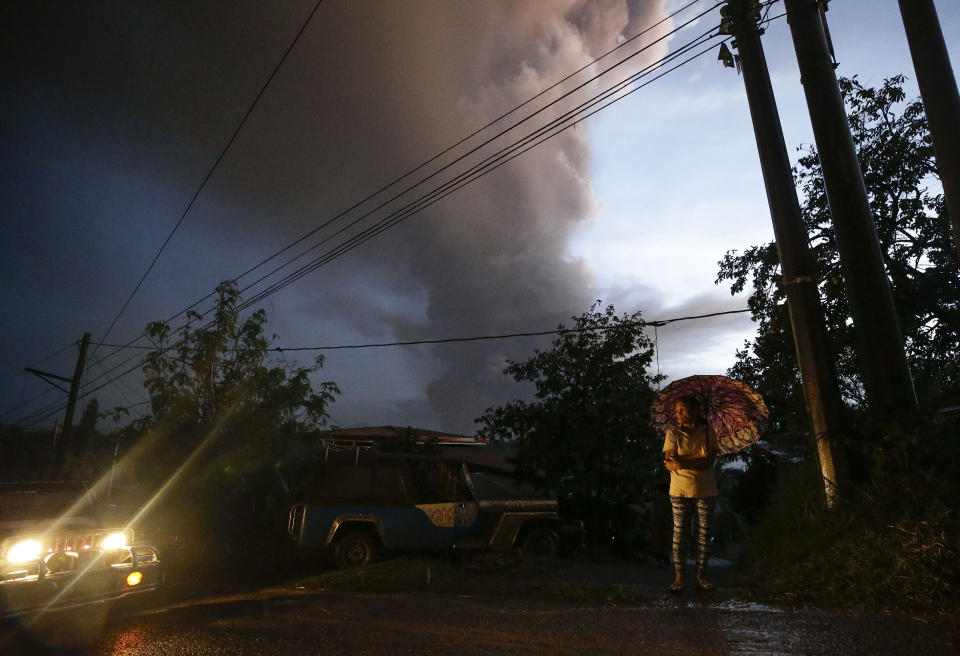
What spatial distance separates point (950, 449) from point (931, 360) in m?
7.45

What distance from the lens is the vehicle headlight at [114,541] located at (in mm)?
5926

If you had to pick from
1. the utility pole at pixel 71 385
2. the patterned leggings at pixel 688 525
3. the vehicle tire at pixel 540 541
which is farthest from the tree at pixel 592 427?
the utility pole at pixel 71 385

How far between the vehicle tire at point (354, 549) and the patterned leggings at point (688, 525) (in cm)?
492

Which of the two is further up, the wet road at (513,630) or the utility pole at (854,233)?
the utility pole at (854,233)

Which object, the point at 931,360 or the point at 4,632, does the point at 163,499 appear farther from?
the point at 931,360

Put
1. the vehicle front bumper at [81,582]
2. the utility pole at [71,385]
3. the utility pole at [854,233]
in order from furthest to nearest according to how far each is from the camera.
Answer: the utility pole at [71,385]
the utility pole at [854,233]
the vehicle front bumper at [81,582]

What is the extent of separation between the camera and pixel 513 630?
4.52 metres

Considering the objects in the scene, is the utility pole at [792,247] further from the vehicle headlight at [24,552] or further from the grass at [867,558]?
the vehicle headlight at [24,552]

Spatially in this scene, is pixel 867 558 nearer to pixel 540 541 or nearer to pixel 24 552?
pixel 540 541

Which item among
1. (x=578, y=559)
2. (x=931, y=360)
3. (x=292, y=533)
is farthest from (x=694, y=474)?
(x=931, y=360)

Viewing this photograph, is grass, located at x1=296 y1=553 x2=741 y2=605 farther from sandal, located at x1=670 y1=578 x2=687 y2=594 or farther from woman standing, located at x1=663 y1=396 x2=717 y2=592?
woman standing, located at x1=663 y1=396 x2=717 y2=592

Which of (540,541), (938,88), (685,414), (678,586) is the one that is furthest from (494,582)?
(938,88)

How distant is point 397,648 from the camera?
423cm

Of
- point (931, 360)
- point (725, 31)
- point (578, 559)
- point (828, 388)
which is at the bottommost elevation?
point (578, 559)
